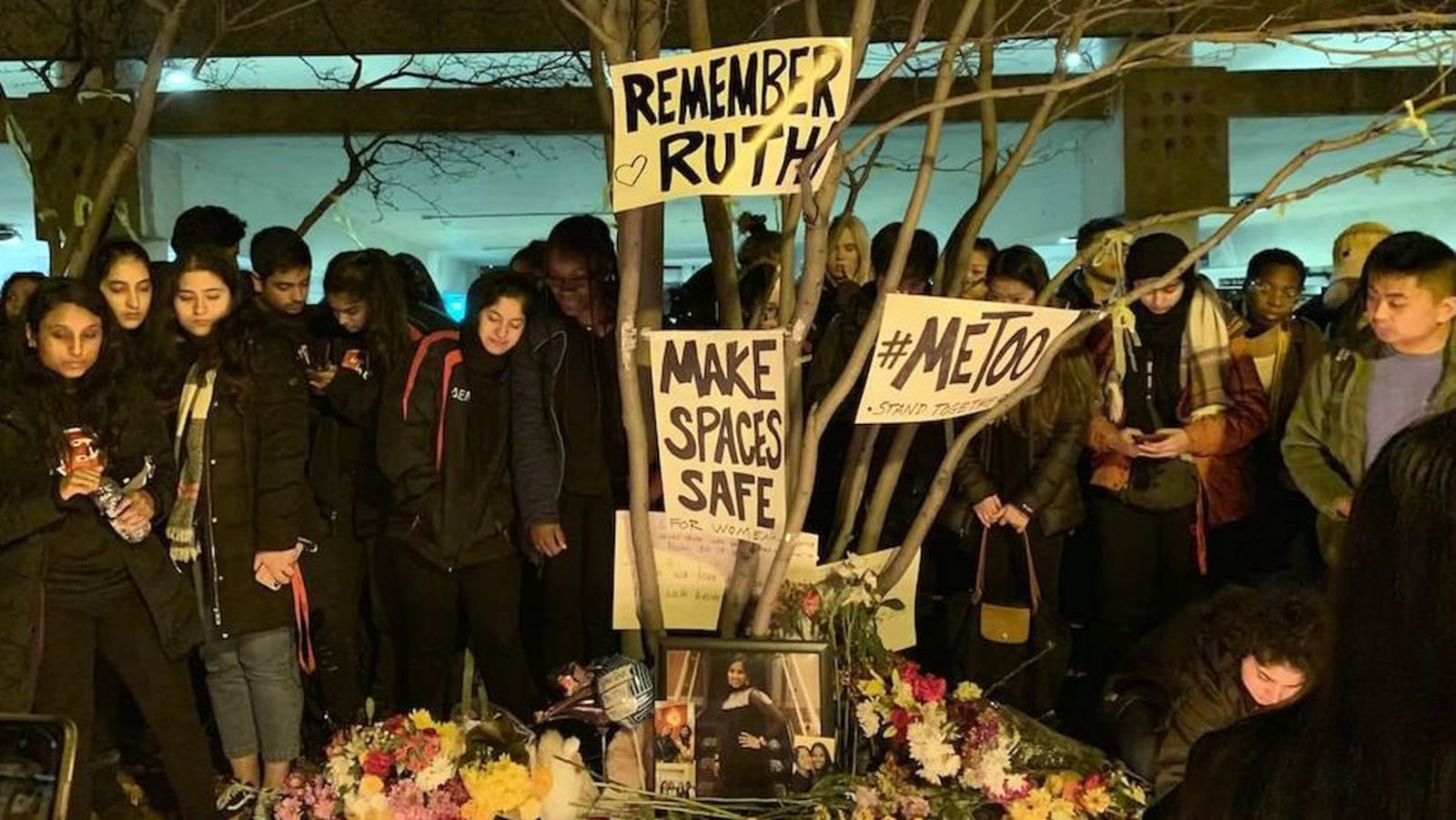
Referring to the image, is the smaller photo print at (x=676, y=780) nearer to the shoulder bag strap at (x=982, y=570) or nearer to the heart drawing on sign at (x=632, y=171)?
the heart drawing on sign at (x=632, y=171)

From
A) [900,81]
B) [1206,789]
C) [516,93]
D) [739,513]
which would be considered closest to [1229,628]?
[739,513]

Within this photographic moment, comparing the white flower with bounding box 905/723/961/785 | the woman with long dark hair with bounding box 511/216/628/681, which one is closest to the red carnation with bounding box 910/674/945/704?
the white flower with bounding box 905/723/961/785

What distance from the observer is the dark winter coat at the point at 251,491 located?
2.96 m

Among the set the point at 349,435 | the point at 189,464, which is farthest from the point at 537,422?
the point at 189,464

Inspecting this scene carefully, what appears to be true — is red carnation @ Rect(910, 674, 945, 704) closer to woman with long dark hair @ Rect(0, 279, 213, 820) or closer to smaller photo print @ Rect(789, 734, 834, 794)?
smaller photo print @ Rect(789, 734, 834, 794)

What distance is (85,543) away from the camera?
9.09ft

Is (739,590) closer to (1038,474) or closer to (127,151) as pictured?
(1038,474)

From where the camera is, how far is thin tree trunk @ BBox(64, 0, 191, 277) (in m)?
3.19

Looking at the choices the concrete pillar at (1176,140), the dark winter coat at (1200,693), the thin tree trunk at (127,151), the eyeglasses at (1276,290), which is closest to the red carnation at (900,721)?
the dark winter coat at (1200,693)

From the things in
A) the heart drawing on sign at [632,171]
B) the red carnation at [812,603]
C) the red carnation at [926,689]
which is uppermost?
the heart drawing on sign at [632,171]

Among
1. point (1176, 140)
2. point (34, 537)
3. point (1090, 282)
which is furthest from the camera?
point (1176, 140)

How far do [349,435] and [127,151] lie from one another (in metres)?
0.88

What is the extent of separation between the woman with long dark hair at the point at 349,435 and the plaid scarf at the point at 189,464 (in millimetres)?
460

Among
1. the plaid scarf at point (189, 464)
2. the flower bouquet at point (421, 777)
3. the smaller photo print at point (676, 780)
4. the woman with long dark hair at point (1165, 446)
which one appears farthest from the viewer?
the woman with long dark hair at point (1165, 446)
